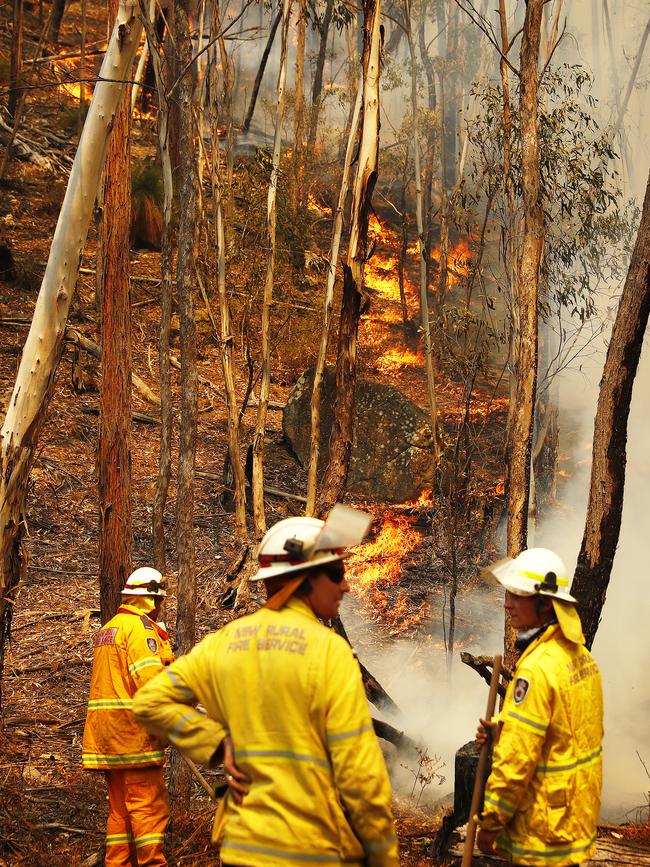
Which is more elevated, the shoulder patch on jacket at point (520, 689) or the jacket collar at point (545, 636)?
the jacket collar at point (545, 636)

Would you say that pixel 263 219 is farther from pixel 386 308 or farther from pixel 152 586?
pixel 152 586

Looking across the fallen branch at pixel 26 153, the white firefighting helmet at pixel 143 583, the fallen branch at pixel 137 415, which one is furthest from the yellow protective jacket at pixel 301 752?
the fallen branch at pixel 26 153

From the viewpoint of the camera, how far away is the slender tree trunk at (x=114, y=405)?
7.76 metres

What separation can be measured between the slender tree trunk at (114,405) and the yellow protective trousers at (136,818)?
2.68 m

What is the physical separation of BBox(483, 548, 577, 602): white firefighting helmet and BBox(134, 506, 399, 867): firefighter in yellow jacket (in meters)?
0.98

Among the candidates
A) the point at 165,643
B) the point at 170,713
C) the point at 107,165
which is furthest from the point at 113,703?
the point at 107,165

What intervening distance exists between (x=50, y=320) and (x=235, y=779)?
355cm

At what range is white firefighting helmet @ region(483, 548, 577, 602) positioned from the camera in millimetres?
3445

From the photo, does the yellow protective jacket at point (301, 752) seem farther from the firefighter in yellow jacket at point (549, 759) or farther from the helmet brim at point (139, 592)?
the helmet brim at point (139, 592)

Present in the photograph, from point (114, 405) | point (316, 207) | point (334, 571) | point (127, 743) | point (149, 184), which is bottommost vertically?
point (127, 743)

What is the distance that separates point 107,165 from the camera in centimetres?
814

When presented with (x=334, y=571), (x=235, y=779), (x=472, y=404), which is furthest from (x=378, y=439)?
(x=235, y=779)

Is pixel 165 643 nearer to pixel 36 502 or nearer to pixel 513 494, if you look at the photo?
pixel 513 494

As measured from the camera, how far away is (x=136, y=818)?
4.99m
